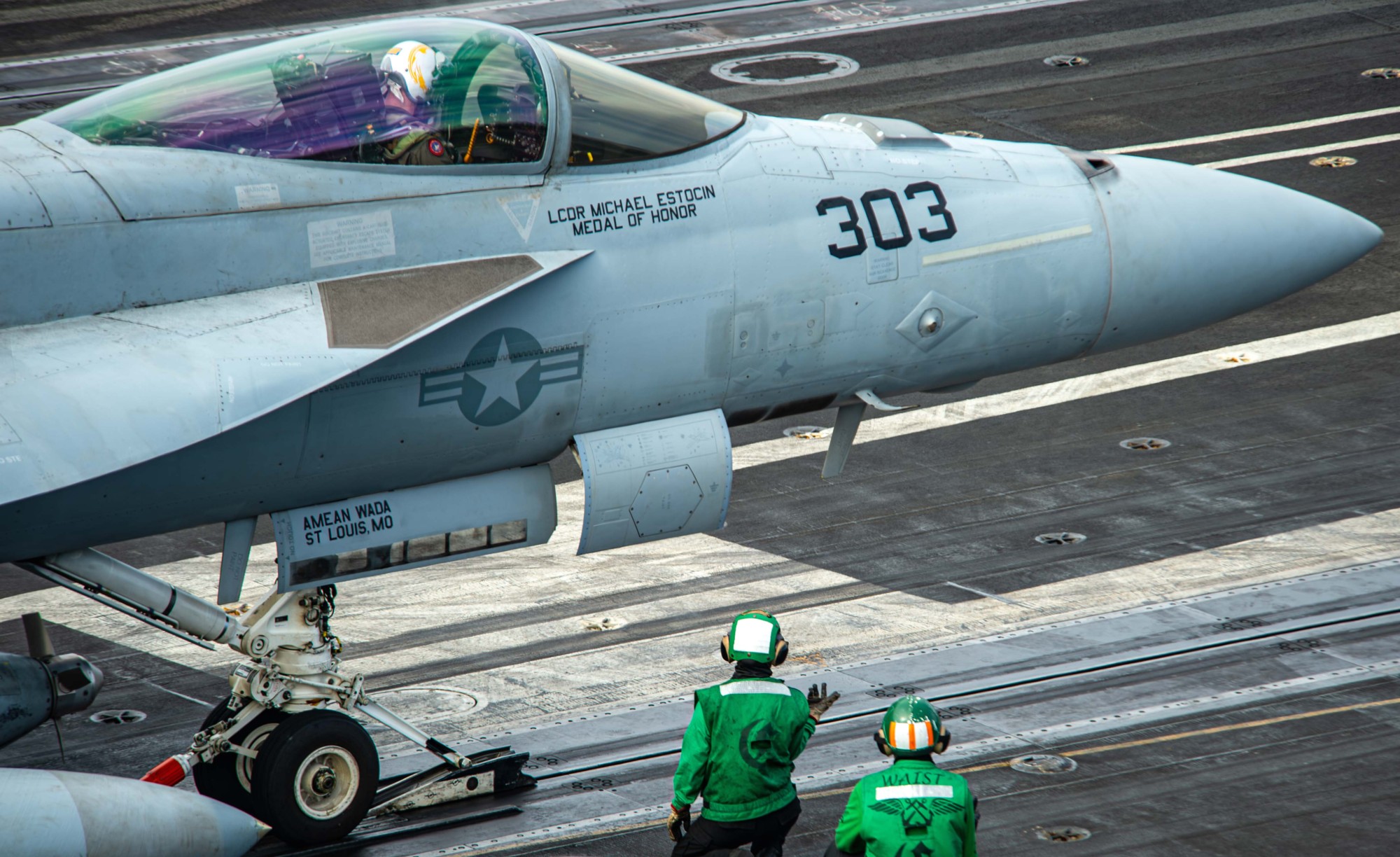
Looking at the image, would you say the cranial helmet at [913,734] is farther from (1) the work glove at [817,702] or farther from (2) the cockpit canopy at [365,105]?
(2) the cockpit canopy at [365,105]

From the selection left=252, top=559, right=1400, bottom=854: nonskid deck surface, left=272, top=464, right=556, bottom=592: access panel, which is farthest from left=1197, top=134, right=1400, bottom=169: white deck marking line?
left=272, top=464, right=556, bottom=592: access panel

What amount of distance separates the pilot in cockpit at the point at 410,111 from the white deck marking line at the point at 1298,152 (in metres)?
16.4

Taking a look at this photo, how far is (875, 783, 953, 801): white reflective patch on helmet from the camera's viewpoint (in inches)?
310

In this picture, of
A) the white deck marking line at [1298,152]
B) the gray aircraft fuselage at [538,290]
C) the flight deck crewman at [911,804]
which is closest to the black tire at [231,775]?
the gray aircraft fuselage at [538,290]

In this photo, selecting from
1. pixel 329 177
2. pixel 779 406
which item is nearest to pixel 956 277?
pixel 779 406

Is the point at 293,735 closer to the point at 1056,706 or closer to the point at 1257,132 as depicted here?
the point at 1056,706

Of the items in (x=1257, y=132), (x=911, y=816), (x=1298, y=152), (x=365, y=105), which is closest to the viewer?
(x=911, y=816)

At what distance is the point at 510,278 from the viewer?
965cm

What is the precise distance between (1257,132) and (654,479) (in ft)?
59.2

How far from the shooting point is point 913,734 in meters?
8.06

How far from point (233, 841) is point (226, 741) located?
1069mm

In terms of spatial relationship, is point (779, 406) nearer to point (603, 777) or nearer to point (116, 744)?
point (603, 777)

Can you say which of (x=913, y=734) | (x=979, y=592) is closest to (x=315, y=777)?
(x=913, y=734)

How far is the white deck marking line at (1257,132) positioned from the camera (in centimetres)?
2478
